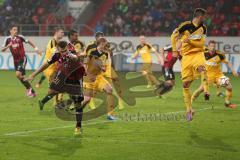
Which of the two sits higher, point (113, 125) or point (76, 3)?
point (76, 3)

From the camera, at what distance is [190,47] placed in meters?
14.9

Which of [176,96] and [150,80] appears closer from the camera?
[176,96]

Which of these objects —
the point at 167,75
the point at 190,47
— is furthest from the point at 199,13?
the point at 167,75

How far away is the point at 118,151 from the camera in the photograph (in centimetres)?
1103

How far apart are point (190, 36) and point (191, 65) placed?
732 millimetres

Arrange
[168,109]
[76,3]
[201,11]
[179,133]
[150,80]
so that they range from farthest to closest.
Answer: [76,3] → [150,80] → [168,109] → [201,11] → [179,133]

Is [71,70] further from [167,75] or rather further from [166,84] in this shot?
[166,84]

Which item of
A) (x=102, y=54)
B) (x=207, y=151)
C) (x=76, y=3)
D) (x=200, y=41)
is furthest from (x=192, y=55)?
(x=76, y=3)

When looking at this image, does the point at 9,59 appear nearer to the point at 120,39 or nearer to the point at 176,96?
the point at 120,39

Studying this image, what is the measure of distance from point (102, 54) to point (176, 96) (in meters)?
6.75

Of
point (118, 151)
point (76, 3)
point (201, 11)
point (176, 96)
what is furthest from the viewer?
point (76, 3)

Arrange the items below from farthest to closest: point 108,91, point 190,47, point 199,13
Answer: point 108,91 < point 190,47 < point 199,13

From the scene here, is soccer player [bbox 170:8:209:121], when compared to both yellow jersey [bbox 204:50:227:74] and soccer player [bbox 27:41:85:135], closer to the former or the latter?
soccer player [bbox 27:41:85:135]

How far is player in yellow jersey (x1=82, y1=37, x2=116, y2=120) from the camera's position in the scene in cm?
1550
